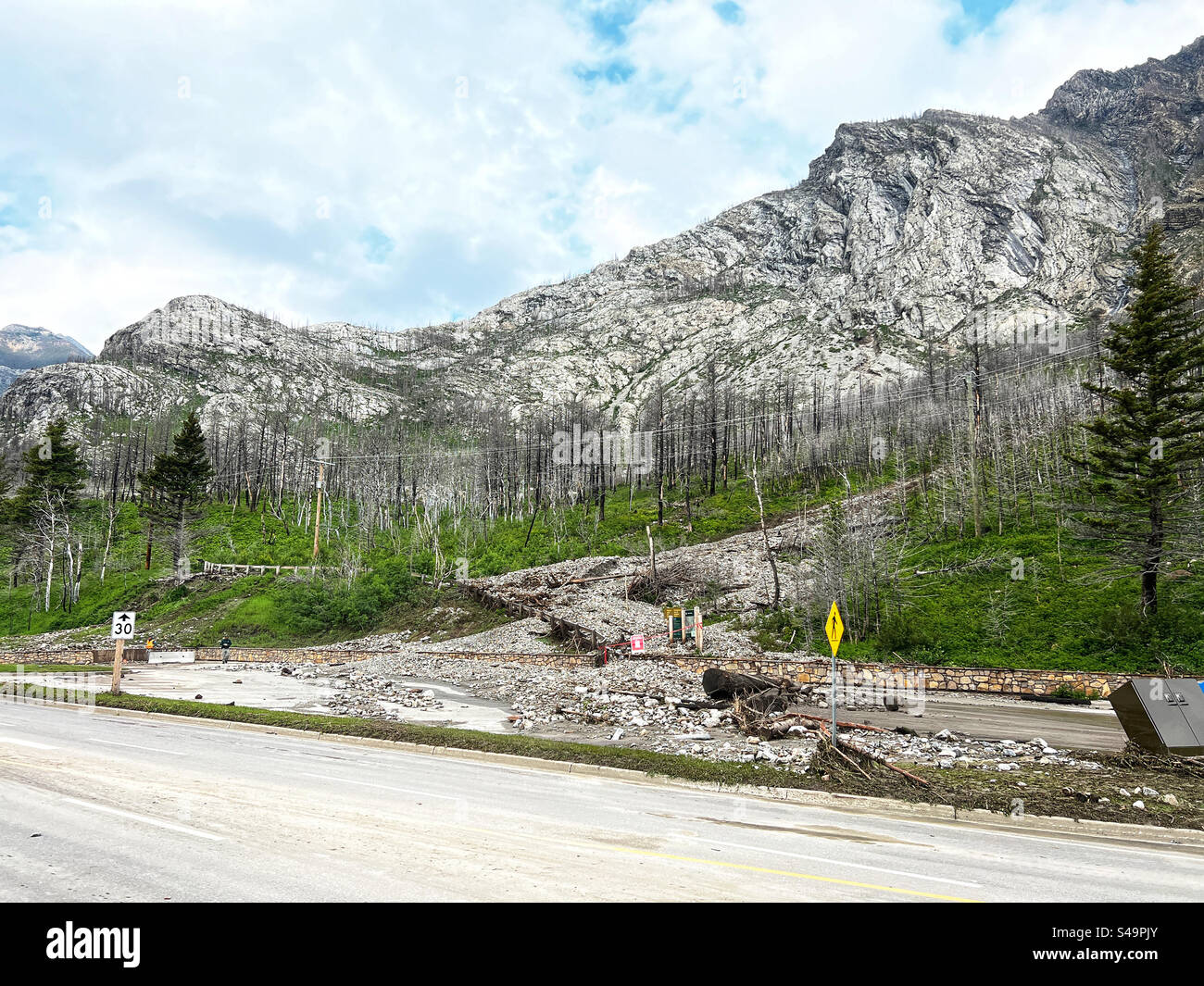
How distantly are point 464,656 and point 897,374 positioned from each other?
125 meters

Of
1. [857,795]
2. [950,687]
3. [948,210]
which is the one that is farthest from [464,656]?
[948,210]

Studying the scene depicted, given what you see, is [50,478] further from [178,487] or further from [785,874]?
[785,874]

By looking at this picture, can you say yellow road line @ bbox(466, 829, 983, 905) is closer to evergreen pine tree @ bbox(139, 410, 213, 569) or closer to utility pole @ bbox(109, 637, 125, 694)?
utility pole @ bbox(109, 637, 125, 694)

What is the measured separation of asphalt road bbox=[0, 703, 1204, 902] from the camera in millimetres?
5727

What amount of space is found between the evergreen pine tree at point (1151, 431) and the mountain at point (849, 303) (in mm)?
106010

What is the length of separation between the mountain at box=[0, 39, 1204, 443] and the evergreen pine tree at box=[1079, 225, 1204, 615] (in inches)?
4174

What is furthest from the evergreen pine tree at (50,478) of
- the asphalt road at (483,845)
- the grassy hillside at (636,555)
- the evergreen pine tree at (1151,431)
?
the evergreen pine tree at (1151,431)

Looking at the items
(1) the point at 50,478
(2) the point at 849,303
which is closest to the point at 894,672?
(1) the point at 50,478

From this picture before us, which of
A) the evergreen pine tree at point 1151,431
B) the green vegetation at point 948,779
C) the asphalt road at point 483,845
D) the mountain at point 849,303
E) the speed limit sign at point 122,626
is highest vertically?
the mountain at point 849,303

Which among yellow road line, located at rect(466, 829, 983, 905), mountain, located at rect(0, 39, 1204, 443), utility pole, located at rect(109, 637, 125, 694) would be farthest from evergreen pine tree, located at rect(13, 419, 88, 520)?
mountain, located at rect(0, 39, 1204, 443)

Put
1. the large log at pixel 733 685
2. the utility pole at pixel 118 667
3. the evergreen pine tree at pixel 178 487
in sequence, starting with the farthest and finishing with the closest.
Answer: the evergreen pine tree at pixel 178 487 < the utility pole at pixel 118 667 < the large log at pixel 733 685

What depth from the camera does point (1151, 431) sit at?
28234 millimetres

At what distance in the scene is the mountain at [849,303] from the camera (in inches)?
5330

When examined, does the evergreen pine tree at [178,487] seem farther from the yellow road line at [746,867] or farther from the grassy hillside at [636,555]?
the yellow road line at [746,867]
